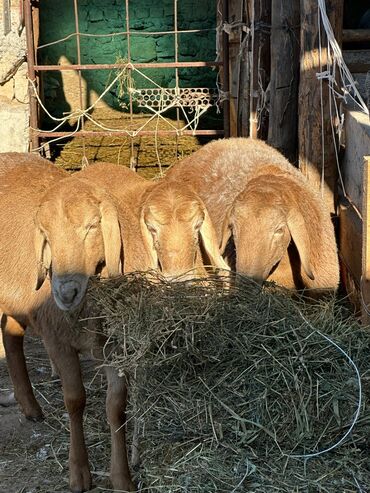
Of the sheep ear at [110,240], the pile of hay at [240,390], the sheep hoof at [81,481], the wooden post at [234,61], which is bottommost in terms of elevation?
the sheep hoof at [81,481]

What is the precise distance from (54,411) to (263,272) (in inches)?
70.7

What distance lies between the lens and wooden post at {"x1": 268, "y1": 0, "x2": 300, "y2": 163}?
7.57m

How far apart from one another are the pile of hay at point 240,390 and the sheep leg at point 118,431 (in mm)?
420

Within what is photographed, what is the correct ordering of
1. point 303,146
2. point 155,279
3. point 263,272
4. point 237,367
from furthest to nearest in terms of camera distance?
point 303,146 → point 263,272 → point 155,279 → point 237,367

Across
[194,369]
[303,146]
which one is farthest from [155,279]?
[303,146]

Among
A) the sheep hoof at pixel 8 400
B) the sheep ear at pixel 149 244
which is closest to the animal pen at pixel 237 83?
the sheep ear at pixel 149 244

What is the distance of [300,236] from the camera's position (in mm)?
5629

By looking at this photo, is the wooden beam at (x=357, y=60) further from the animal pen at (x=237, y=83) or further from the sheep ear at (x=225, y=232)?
the sheep ear at (x=225, y=232)

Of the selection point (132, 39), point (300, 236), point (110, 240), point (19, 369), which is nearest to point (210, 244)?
point (300, 236)

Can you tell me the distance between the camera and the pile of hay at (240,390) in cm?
395

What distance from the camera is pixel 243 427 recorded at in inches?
160

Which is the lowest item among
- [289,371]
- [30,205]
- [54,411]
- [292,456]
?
[54,411]

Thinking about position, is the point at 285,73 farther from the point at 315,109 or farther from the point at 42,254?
the point at 42,254

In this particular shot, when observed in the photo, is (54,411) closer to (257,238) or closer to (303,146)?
(257,238)
